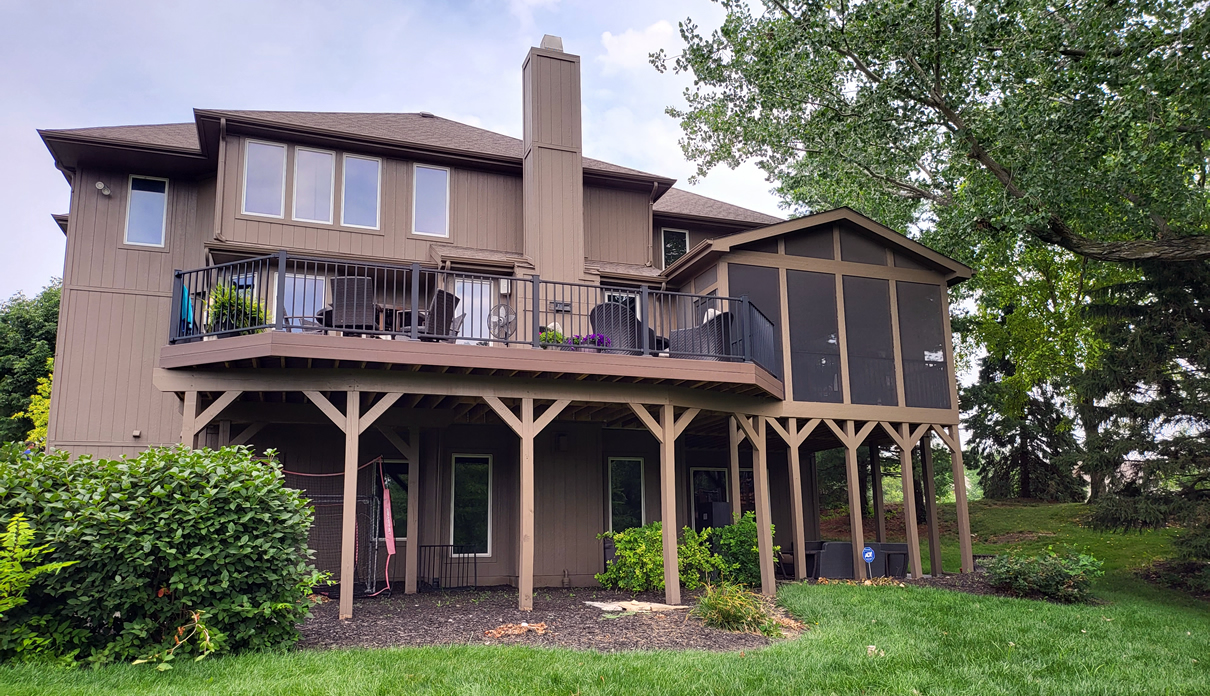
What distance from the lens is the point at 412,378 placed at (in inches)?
372

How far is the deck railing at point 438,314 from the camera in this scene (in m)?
9.26

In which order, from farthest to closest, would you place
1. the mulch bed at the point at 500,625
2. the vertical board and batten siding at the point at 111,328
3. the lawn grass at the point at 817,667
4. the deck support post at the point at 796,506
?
the deck support post at the point at 796,506 < the vertical board and batten siding at the point at 111,328 < the mulch bed at the point at 500,625 < the lawn grass at the point at 817,667

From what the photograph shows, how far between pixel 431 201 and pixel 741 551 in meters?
7.78

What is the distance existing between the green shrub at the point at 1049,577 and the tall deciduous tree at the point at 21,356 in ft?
77.1

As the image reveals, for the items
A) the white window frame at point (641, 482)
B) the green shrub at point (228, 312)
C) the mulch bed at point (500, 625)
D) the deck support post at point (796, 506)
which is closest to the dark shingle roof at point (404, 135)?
the green shrub at point (228, 312)

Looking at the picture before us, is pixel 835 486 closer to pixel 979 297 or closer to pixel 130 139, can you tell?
pixel 979 297

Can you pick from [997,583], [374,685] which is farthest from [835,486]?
[374,685]

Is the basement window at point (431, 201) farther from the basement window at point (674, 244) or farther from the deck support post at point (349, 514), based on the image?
the deck support post at point (349, 514)

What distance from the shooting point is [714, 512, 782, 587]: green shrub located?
11.9 metres

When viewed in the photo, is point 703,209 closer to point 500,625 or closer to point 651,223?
point 651,223

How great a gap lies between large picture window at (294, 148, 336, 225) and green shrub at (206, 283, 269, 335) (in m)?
3.52

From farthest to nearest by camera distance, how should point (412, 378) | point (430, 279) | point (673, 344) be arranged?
point (430, 279) → point (673, 344) → point (412, 378)

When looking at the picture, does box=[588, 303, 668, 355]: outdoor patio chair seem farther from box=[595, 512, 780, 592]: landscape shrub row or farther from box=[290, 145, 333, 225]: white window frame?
box=[290, 145, 333, 225]: white window frame

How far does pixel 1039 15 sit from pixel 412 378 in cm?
1096
